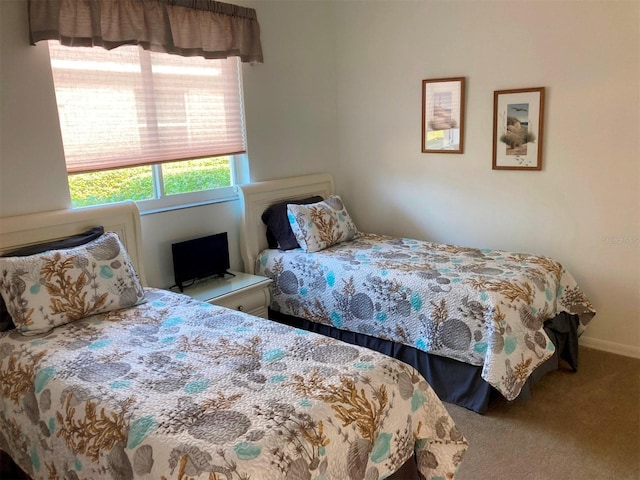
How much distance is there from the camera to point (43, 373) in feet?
6.17

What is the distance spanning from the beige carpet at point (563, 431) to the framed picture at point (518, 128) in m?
1.33

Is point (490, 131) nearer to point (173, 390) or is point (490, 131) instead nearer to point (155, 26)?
point (155, 26)

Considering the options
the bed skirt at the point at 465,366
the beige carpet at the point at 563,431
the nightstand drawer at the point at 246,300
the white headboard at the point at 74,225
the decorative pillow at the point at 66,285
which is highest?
the white headboard at the point at 74,225

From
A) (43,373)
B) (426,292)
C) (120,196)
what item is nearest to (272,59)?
(120,196)

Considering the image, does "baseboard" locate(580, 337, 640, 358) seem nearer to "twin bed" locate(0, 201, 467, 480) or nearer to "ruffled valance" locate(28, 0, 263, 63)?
"twin bed" locate(0, 201, 467, 480)

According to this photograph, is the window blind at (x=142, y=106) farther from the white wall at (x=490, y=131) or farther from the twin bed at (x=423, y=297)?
the white wall at (x=490, y=131)

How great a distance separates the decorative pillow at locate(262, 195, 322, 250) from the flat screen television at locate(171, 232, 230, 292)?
1.13ft

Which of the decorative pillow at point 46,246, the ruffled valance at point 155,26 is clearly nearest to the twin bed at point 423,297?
the ruffled valance at point 155,26

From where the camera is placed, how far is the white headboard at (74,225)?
2391 mm

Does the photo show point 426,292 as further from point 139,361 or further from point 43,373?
point 43,373

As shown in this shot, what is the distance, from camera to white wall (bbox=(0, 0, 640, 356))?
102 inches

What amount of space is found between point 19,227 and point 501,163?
9.22 ft

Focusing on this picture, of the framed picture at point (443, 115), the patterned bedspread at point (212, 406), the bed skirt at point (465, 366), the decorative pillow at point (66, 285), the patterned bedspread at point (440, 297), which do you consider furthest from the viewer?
the framed picture at point (443, 115)

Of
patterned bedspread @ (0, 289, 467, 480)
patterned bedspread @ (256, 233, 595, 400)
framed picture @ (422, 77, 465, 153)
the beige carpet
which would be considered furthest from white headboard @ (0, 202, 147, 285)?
framed picture @ (422, 77, 465, 153)
